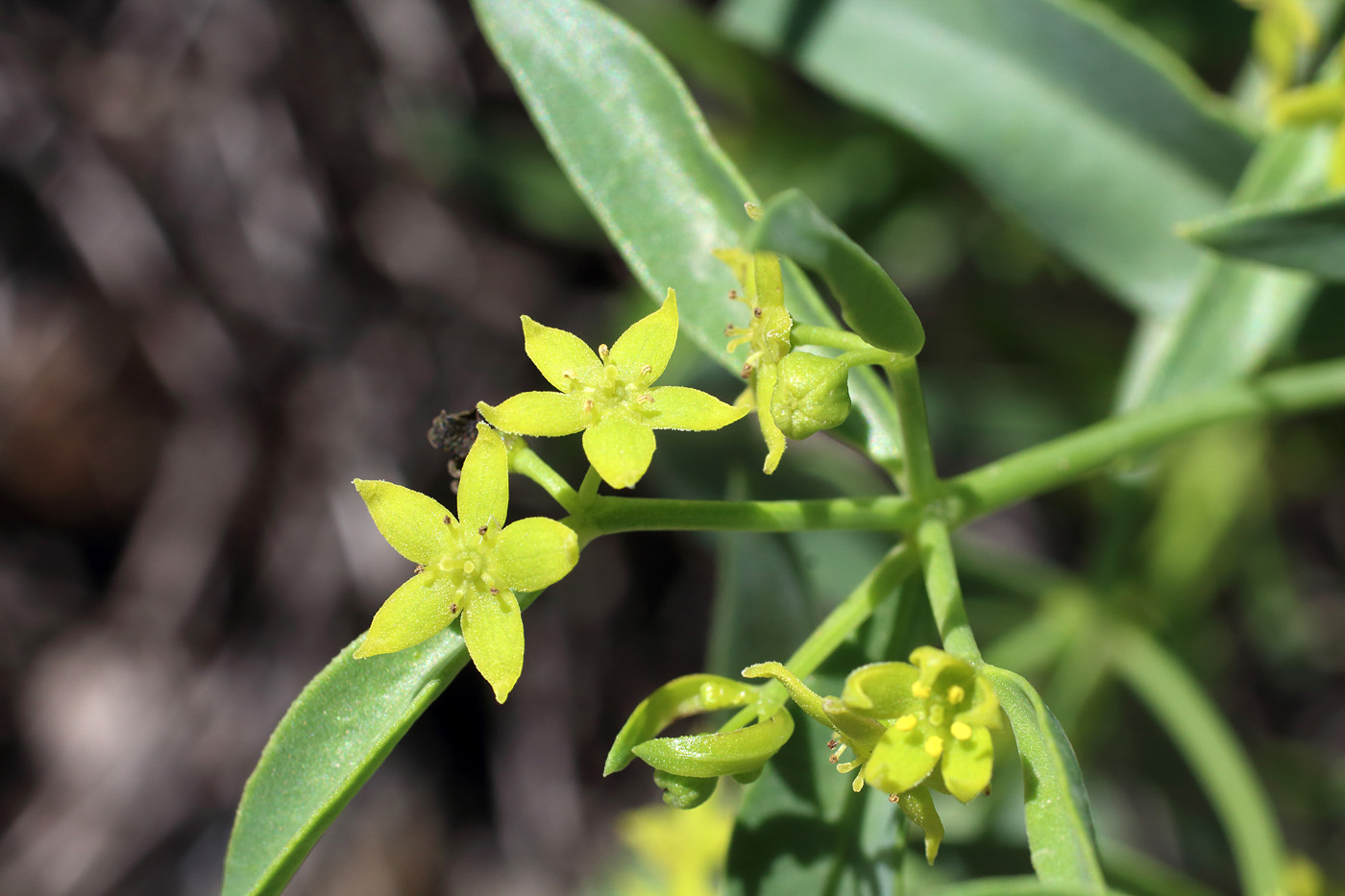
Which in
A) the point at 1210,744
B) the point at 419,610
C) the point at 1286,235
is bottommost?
the point at 1210,744

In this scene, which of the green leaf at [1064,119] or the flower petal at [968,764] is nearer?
the flower petal at [968,764]

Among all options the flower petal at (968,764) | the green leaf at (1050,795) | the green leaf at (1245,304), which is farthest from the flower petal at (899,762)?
the green leaf at (1245,304)

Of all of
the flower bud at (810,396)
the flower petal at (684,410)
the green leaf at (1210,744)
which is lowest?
the green leaf at (1210,744)

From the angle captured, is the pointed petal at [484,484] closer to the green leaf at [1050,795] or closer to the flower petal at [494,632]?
the flower petal at [494,632]

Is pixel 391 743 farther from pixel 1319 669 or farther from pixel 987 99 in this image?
pixel 1319 669

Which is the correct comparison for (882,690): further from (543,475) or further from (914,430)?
(543,475)

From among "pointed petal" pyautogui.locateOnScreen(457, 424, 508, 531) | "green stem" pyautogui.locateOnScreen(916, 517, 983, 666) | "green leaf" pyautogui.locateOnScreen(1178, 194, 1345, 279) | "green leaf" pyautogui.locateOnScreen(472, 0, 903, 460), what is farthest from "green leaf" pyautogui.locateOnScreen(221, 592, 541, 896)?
"green leaf" pyautogui.locateOnScreen(1178, 194, 1345, 279)

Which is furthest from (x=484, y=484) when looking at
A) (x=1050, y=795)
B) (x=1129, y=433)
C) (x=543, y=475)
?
(x=1129, y=433)
